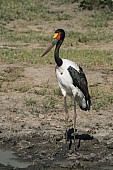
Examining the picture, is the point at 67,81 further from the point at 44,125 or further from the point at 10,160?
the point at 10,160

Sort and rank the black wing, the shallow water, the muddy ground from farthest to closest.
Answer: the black wing, the muddy ground, the shallow water

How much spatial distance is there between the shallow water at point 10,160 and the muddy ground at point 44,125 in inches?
3.1

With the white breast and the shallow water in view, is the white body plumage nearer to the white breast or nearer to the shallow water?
the white breast

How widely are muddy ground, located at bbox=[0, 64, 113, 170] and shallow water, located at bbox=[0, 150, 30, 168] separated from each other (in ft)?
0.26

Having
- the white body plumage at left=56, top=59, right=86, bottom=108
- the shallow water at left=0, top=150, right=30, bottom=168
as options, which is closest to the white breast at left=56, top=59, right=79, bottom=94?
the white body plumage at left=56, top=59, right=86, bottom=108

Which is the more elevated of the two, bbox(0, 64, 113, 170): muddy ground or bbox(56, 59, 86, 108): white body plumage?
bbox(56, 59, 86, 108): white body plumage

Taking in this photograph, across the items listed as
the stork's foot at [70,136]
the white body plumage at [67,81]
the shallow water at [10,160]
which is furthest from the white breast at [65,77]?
the shallow water at [10,160]

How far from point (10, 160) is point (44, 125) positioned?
1.37 m

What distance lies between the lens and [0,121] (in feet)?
31.0

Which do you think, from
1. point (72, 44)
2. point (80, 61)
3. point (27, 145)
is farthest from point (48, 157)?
point (72, 44)

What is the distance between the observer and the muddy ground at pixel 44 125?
815cm

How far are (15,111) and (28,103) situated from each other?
38 cm

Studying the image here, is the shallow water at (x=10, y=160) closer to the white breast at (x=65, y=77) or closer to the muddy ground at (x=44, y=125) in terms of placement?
the muddy ground at (x=44, y=125)

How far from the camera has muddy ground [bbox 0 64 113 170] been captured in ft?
26.7
